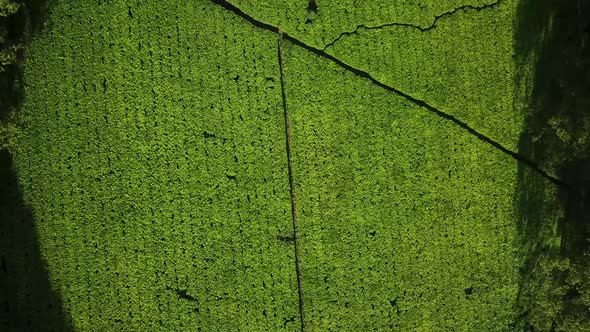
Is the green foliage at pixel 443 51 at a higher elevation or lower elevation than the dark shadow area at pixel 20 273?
higher

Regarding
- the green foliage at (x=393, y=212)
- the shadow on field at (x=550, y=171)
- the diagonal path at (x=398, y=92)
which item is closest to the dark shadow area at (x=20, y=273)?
the green foliage at (x=393, y=212)

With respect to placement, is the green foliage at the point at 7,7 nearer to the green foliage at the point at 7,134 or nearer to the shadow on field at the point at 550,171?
the green foliage at the point at 7,134

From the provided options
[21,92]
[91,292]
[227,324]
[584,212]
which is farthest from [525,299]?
[21,92]

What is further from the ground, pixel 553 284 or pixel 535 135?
pixel 535 135

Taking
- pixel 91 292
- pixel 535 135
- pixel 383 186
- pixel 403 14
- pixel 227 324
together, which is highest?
pixel 403 14

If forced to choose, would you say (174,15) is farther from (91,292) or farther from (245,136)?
(91,292)

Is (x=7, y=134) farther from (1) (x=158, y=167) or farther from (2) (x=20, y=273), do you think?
(1) (x=158, y=167)
